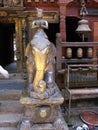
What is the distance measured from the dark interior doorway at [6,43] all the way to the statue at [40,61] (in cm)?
675

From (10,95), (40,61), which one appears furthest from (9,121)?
(40,61)

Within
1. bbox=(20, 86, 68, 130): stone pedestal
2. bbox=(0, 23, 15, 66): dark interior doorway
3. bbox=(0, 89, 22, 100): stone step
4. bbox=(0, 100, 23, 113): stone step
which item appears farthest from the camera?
bbox=(0, 23, 15, 66): dark interior doorway

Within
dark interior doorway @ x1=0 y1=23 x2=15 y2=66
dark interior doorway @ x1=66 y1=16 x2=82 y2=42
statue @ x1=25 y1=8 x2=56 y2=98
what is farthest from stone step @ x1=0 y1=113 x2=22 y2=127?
dark interior doorway @ x1=0 y1=23 x2=15 y2=66

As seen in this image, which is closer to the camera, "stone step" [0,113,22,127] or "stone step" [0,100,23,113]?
"stone step" [0,113,22,127]

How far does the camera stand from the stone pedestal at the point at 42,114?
4586 millimetres

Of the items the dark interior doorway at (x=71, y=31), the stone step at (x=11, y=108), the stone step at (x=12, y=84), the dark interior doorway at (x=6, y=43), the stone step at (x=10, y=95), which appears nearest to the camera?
the stone step at (x=11, y=108)

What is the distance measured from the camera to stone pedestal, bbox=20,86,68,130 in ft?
15.0

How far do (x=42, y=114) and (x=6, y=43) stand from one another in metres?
9.77

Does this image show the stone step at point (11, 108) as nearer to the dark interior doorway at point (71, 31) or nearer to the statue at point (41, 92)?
the statue at point (41, 92)

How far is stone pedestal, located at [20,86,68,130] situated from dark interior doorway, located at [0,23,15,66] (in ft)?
23.7

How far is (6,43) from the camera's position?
1398cm

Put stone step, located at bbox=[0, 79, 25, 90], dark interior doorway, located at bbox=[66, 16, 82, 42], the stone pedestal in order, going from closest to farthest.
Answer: the stone pedestal < stone step, located at bbox=[0, 79, 25, 90] < dark interior doorway, located at bbox=[66, 16, 82, 42]

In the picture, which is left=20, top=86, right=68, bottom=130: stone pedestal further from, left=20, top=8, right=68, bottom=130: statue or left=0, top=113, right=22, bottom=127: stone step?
left=0, top=113, right=22, bottom=127: stone step

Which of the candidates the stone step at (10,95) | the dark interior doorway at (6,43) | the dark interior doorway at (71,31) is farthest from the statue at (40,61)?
the dark interior doorway at (6,43)
